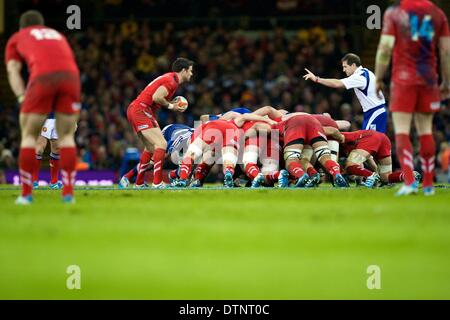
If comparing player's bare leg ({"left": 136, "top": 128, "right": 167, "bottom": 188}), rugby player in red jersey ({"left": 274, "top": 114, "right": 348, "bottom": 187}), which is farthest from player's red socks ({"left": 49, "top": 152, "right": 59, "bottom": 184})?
rugby player in red jersey ({"left": 274, "top": 114, "right": 348, "bottom": 187})

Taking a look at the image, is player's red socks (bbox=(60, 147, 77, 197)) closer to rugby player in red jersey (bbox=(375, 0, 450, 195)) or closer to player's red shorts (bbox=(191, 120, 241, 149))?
rugby player in red jersey (bbox=(375, 0, 450, 195))

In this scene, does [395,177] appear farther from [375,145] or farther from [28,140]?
[28,140]

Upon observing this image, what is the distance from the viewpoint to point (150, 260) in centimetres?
626

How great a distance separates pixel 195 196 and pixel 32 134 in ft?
9.81

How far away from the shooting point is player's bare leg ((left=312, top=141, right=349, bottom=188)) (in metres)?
14.8

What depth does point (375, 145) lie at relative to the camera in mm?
15492

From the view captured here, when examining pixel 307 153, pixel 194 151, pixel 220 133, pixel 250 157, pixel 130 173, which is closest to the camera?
pixel 307 153

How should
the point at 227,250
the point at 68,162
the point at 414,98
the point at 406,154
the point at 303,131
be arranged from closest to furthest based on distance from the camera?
the point at 227,250, the point at 68,162, the point at 414,98, the point at 406,154, the point at 303,131

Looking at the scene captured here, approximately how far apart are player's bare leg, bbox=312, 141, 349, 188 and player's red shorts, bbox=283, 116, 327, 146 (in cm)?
14

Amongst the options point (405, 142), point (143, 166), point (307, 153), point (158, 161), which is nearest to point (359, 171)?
point (307, 153)

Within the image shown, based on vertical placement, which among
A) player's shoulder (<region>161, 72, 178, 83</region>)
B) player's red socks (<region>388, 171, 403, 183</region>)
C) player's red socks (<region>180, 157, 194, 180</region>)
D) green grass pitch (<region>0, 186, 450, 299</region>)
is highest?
player's shoulder (<region>161, 72, 178, 83</region>)

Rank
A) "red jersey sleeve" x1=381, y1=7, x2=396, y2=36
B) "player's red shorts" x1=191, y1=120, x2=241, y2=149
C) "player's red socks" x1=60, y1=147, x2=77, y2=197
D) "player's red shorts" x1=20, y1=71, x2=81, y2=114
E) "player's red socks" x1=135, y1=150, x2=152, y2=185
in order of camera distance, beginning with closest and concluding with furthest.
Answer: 1. "player's red shorts" x1=20, y1=71, x2=81, y2=114
2. "player's red socks" x1=60, y1=147, x2=77, y2=197
3. "red jersey sleeve" x1=381, y1=7, x2=396, y2=36
4. "player's red shorts" x1=191, y1=120, x2=241, y2=149
5. "player's red socks" x1=135, y1=150, x2=152, y2=185

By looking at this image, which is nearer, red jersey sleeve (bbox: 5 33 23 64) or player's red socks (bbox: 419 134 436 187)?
red jersey sleeve (bbox: 5 33 23 64)

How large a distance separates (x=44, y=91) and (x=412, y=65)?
4656 millimetres
